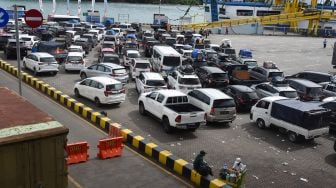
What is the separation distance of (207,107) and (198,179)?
6.77m

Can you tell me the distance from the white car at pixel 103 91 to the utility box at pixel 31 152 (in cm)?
1153

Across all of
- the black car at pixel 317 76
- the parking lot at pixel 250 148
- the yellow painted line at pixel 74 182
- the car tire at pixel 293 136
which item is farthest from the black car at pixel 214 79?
the yellow painted line at pixel 74 182

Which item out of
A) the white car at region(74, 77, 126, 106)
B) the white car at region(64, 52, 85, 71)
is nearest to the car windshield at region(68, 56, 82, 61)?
the white car at region(64, 52, 85, 71)

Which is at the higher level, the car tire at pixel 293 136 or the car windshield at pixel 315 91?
the car windshield at pixel 315 91

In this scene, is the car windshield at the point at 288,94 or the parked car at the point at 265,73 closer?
the car windshield at the point at 288,94

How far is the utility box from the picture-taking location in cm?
756

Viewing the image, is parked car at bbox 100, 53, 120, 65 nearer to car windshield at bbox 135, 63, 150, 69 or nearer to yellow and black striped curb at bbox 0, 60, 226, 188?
car windshield at bbox 135, 63, 150, 69

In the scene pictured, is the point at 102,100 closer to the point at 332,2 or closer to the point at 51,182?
the point at 51,182

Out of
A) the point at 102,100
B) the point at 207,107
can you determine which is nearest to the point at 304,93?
the point at 207,107

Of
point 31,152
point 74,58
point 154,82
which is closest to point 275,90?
point 154,82

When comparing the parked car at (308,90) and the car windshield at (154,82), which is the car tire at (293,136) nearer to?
the parked car at (308,90)

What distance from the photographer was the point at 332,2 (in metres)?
76.6

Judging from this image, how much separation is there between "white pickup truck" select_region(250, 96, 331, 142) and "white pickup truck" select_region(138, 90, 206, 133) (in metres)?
3.45

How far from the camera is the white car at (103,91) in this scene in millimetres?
20312
